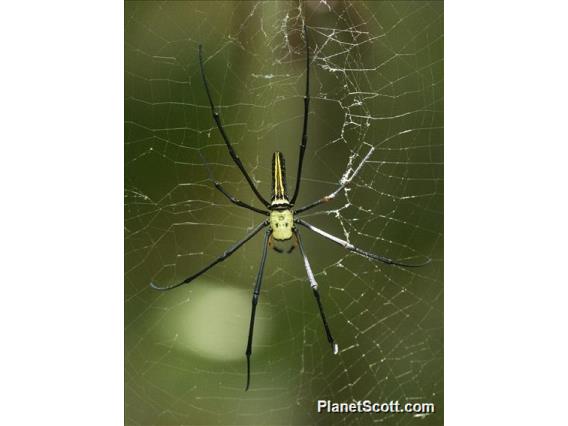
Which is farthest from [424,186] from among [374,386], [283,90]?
[374,386]

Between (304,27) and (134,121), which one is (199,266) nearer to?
(134,121)

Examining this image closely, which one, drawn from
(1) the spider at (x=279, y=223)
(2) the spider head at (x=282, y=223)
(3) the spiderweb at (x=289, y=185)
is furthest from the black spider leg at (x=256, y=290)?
(3) the spiderweb at (x=289, y=185)

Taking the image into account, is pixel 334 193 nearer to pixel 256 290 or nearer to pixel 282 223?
pixel 282 223

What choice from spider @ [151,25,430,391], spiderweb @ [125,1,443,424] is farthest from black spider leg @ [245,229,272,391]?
spiderweb @ [125,1,443,424]

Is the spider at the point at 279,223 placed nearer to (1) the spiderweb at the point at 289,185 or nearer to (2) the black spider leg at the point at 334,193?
(2) the black spider leg at the point at 334,193

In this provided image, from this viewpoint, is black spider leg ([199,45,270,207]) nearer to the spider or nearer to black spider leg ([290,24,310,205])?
the spider

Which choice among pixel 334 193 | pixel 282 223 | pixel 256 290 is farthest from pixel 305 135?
pixel 256 290
